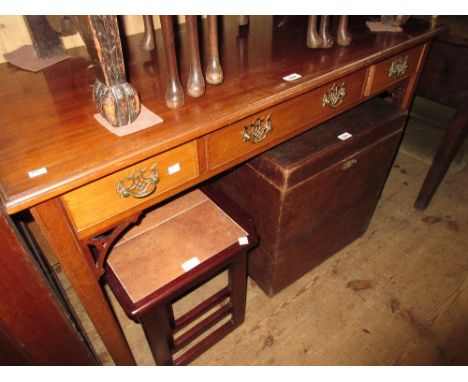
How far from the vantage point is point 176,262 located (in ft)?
3.35

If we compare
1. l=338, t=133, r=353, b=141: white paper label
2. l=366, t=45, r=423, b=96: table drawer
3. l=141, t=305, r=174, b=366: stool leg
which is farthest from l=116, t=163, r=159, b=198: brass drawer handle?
l=366, t=45, r=423, b=96: table drawer

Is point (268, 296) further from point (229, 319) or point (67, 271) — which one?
point (67, 271)

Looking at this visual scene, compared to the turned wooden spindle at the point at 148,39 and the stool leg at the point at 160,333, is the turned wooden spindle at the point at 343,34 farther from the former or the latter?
the stool leg at the point at 160,333

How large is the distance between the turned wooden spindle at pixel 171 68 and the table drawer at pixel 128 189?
111mm

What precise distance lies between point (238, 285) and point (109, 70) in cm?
81

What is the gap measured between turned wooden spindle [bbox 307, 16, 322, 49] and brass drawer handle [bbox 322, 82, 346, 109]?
16 cm

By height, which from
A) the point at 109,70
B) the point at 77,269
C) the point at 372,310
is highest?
the point at 109,70

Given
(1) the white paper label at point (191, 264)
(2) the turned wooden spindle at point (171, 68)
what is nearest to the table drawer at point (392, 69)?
(2) the turned wooden spindle at point (171, 68)

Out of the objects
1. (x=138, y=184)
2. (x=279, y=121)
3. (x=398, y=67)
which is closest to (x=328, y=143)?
(x=279, y=121)

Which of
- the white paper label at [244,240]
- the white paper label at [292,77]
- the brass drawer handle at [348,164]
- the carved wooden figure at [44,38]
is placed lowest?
the white paper label at [244,240]

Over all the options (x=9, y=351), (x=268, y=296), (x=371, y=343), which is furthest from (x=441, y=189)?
(x=9, y=351)

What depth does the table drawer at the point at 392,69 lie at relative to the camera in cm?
117

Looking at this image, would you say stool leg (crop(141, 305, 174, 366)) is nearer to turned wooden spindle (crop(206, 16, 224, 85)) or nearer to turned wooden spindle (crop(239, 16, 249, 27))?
turned wooden spindle (crop(206, 16, 224, 85))

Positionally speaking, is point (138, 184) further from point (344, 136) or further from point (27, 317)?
point (344, 136)
